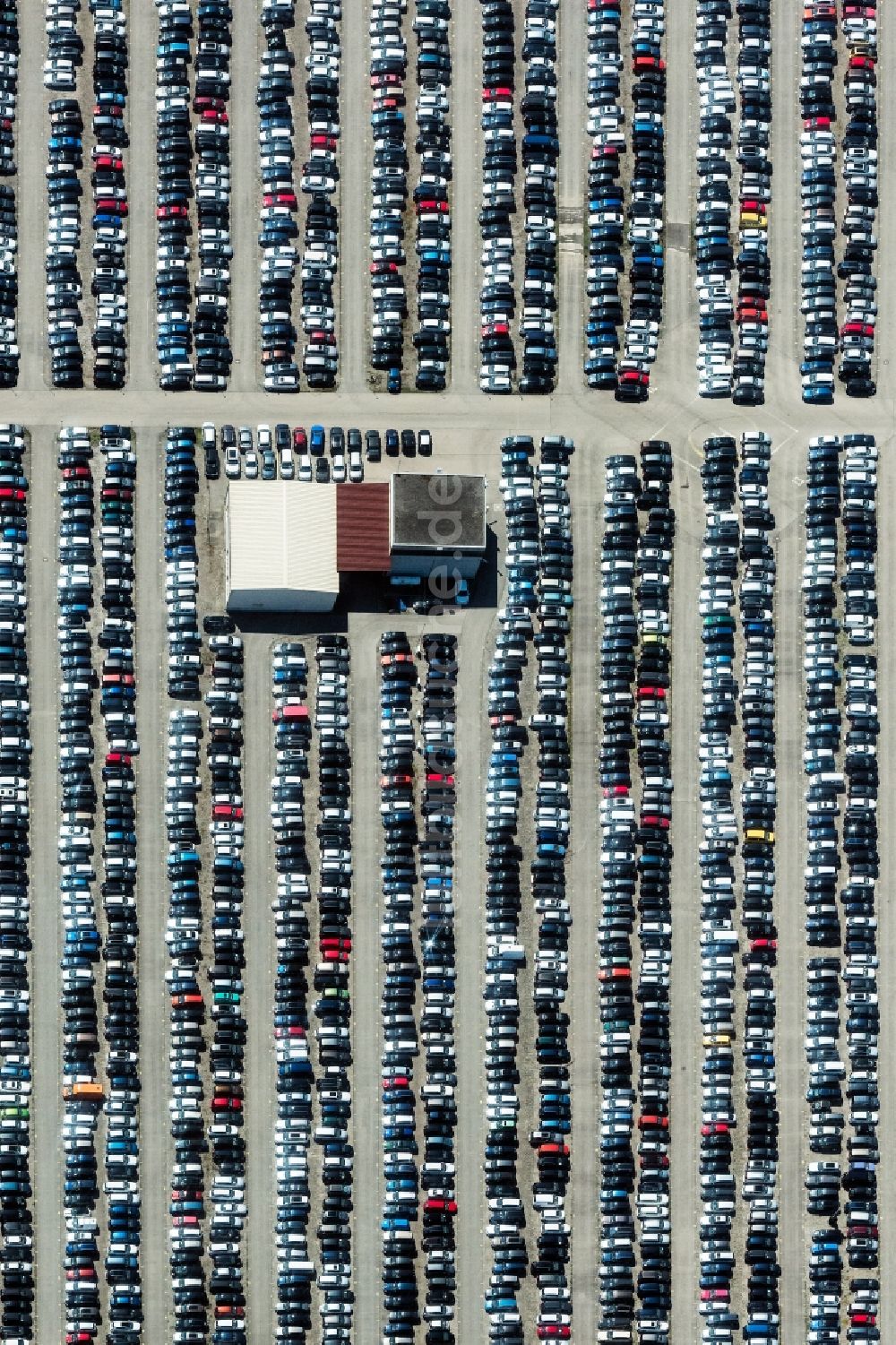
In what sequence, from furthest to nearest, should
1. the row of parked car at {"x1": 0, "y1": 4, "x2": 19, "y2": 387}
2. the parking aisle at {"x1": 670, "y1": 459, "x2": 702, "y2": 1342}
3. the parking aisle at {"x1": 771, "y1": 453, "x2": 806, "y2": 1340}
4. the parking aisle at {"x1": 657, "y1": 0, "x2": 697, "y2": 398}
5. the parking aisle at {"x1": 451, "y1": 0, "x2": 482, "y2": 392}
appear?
the parking aisle at {"x1": 657, "y1": 0, "x2": 697, "y2": 398}, the parking aisle at {"x1": 451, "y1": 0, "x2": 482, "y2": 392}, the parking aisle at {"x1": 771, "y1": 453, "x2": 806, "y2": 1340}, the row of parked car at {"x1": 0, "y1": 4, "x2": 19, "y2": 387}, the parking aisle at {"x1": 670, "y1": 459, "x2": 702, "y2": 1342}

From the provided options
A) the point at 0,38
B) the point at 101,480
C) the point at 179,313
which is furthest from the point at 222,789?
the point at 0,38

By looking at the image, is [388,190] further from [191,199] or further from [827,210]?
[827,210]

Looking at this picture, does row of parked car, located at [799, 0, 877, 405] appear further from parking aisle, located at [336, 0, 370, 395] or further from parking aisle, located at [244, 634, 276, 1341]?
parking aisle, located at [244, 634, 276, 1341]

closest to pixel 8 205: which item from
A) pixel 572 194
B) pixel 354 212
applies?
pixel 354 212

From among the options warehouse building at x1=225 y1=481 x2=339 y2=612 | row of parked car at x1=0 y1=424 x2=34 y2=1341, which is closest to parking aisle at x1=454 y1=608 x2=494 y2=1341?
warehouse building at x1=225 y1=481 x2=339 y2=612

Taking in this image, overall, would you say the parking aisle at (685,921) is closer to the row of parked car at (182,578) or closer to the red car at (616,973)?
the red car at (616,973)

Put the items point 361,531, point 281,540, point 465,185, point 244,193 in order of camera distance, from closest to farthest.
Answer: point 281,540
point 361,531
point 244,193
point 465,185
